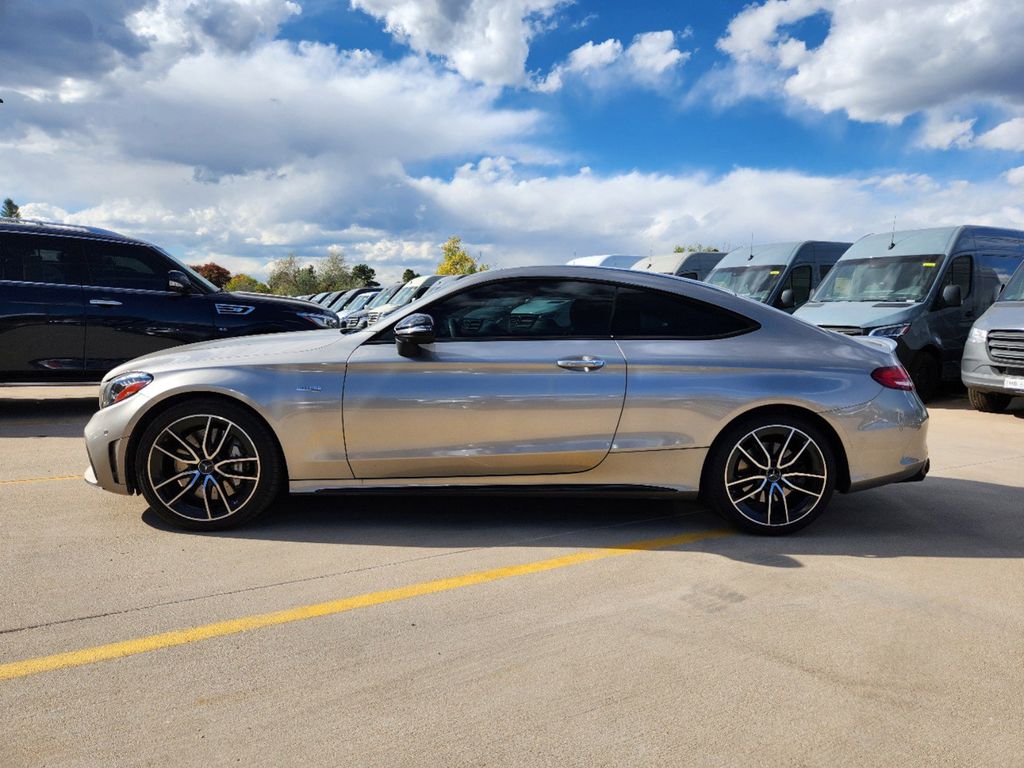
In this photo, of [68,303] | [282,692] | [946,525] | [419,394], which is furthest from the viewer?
[68,303]

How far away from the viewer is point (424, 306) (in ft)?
14.8

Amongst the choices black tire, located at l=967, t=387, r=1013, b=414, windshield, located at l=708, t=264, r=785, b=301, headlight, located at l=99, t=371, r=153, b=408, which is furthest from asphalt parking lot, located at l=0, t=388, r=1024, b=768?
windshield, located at l=708, t=264, r=785, b=301

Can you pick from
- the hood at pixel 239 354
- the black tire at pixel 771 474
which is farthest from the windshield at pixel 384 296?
the black tire at pixel 771 474

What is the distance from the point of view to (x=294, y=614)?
10.9 feet

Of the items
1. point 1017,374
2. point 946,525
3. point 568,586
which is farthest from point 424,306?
point 1017,374

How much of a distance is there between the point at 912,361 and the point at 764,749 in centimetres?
985

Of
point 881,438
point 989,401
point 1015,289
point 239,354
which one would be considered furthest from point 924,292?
point 239,354

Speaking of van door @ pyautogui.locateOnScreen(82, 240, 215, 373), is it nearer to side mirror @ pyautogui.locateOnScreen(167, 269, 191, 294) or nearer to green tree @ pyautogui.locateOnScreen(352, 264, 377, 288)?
side mirror @ pyautogui.locateOnScreen(167, 269, 191, 294)

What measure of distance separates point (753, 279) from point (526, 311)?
12107mm

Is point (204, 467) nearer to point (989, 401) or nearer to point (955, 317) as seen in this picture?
point (989, 401)

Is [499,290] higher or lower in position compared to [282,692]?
higher

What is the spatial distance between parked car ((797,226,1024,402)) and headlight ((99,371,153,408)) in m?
8.77

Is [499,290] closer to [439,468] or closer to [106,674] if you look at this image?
[439,468]

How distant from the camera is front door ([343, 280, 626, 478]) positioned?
169 inches
